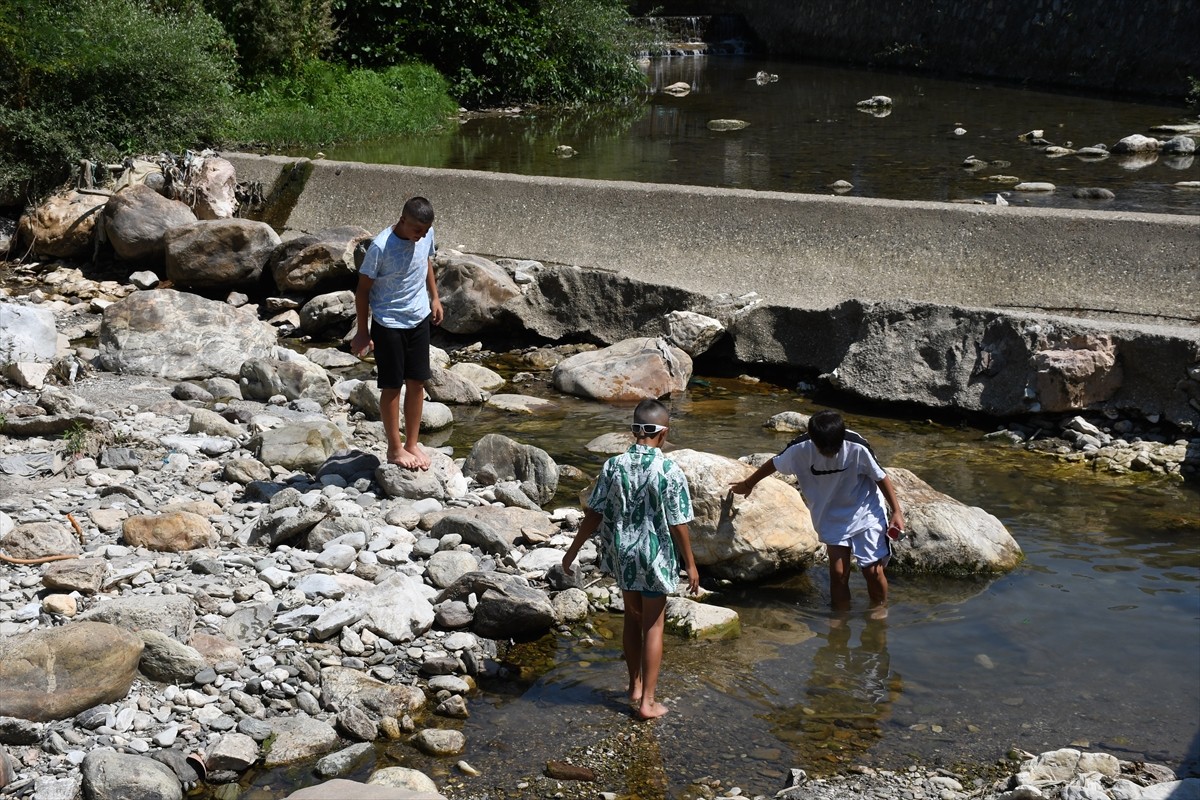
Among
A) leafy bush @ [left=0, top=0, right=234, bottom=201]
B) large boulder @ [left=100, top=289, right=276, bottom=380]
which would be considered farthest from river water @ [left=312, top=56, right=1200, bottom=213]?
large boulder @ [left=100, top=289, right=276, bottom=380]

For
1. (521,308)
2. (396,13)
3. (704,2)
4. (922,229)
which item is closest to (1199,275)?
(922,229)

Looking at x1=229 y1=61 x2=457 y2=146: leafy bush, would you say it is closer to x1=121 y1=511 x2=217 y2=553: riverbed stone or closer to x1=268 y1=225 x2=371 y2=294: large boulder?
x1=268 y1=225 x2=371 y2=294: large boulder

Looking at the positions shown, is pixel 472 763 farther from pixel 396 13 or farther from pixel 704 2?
pixel 704 2

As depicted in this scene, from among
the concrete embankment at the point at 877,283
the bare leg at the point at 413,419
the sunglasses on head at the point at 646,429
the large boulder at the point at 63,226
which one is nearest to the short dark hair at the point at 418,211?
the bare leg at the point at 413,419

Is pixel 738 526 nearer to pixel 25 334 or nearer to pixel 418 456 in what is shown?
pixel 418 456

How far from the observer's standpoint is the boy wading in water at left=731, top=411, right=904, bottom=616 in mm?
5199

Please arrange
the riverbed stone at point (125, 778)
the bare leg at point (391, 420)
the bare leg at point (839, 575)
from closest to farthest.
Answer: the riverbed stone at point (125, 778) → the bare leg at point (839, 575) → the bare leg at point (391, 420)

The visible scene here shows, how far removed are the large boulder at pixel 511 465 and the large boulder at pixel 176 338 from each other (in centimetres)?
258

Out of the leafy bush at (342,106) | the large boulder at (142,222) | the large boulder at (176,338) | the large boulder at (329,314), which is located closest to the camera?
the large boulder at (176,338)

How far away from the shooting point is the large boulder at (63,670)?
4.00 meters

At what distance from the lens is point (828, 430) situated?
5.08 meters

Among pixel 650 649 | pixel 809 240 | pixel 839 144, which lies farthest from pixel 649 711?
pixel 839 144

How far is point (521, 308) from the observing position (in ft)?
30.9

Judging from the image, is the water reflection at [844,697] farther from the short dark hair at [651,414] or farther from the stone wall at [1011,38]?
the stone wall at [1011,38]
